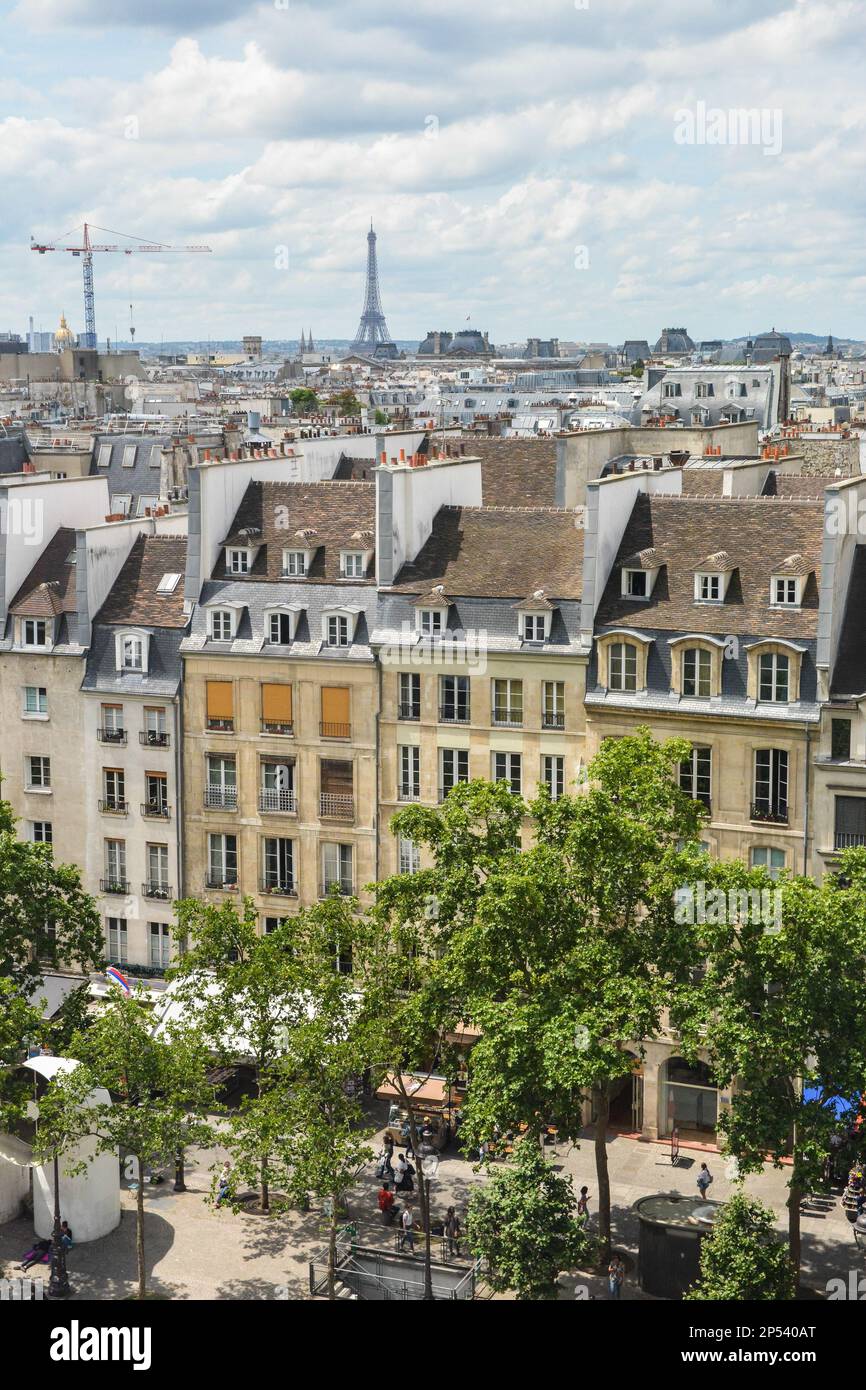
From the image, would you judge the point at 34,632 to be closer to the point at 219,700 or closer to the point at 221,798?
the point at 219,700

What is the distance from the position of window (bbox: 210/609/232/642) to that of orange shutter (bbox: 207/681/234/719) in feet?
5.35

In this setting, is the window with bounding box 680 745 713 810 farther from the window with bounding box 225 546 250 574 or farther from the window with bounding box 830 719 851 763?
the window with bounding box 225 546 250 574

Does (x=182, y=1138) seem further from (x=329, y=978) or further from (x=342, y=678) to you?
(x=342, y=678)

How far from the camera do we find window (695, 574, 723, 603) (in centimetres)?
5362

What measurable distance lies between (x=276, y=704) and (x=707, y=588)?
608 inches

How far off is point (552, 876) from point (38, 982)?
17.0m

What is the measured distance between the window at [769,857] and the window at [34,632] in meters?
27.4

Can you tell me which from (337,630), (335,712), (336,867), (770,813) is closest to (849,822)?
(770,813)

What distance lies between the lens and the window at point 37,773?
6222 cm

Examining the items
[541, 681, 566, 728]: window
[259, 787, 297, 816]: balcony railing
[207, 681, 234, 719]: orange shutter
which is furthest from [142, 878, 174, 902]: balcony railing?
[541, 681, 566, 728]: window

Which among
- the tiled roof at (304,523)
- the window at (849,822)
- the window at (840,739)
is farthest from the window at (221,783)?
the window at (849,822)

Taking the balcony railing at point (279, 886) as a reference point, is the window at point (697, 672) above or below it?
above

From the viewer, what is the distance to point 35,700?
6206 centimetres

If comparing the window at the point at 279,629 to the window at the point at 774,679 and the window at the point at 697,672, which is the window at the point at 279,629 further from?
the window at the point at 774,679
